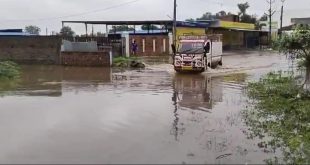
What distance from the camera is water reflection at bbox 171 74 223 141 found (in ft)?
45.1

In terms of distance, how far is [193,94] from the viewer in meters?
18.2

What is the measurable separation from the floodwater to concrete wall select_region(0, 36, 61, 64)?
12402mm

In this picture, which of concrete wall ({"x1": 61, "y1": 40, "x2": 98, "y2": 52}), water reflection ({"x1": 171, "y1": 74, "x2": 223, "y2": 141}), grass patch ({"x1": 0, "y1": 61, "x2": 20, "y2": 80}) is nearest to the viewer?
water reflection ({"x1": 171, "y1": 74, "x2": 223, "y2": 141})

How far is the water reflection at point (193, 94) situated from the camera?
1374 centimetres

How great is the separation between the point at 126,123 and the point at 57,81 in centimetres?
1219

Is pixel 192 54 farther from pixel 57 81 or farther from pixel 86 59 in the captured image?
pixel 86 59

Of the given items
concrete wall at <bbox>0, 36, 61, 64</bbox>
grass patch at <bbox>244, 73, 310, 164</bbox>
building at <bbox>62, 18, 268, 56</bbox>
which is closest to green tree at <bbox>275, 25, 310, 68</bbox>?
grass patch at <bbox>244, 73, 310, 164</bbox>

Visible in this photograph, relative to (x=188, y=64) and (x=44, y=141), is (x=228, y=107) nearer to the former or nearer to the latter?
(x=44, y=141)

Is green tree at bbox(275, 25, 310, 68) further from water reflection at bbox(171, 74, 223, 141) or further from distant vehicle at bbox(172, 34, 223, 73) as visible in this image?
distant vehicle at bbox(172, 34, 223, 73)

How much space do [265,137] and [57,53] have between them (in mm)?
26026

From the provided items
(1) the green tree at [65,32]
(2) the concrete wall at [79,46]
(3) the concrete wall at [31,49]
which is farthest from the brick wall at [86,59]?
(1) the green tree at [65,32]

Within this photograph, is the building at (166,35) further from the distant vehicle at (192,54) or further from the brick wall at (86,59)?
the brick wall at (86,59)

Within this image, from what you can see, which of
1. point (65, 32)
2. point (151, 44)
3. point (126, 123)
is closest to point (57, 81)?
point (126, 123)

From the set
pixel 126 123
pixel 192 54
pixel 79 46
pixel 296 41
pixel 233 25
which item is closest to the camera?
pixel 126 123
